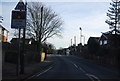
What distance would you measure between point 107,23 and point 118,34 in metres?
5.94

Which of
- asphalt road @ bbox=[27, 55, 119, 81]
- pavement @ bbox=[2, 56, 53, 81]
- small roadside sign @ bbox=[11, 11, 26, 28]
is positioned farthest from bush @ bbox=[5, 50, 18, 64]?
small roadside sign @ bbox=[11, 11, 26, 28]

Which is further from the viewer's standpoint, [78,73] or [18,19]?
[78,73]

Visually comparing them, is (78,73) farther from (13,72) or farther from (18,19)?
(18,19)

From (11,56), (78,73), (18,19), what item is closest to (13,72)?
(18,19)

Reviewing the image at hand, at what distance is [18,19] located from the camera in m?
20.2

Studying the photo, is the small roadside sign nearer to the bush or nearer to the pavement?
the pavement

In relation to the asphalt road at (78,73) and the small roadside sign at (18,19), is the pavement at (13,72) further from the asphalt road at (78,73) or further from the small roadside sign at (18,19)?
the small roadside sign at (18,19)

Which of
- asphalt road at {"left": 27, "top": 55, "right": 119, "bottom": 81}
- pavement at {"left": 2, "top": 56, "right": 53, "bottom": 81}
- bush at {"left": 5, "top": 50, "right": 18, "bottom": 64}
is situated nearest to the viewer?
pavement at {"left": 2, "top": 56, "right": 53, "bottom": 81}

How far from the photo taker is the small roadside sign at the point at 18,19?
19891 mm

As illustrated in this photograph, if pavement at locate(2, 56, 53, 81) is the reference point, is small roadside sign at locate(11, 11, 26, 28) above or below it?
above

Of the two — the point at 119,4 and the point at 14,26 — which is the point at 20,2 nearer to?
the point at 14,26

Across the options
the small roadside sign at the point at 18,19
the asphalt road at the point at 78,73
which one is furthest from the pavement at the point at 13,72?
the small roadside sign at the point at 18,19

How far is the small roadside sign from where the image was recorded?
19.9 meters

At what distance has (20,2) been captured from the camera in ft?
67.2
